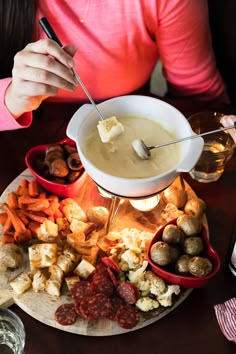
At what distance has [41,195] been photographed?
3.35ft

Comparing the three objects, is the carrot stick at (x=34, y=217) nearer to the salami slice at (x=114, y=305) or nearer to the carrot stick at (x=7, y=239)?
the carrot stick at (x=7, y=239)

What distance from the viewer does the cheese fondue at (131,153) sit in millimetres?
865

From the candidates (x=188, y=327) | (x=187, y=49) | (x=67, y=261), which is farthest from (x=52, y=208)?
(x=187, y=49)

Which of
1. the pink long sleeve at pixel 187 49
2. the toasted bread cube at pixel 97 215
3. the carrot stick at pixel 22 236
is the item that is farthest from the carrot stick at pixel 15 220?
the pink long sleeve at pixel 187 49

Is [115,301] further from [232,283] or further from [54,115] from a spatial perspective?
[54,115]

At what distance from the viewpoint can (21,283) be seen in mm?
897

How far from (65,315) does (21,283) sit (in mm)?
99

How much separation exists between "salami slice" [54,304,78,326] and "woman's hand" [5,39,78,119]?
1.28 ft

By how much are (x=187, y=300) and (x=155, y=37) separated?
1.99 feet

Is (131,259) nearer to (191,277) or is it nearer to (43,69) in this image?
(191,277)

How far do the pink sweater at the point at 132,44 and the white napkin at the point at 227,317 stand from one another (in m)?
0.55

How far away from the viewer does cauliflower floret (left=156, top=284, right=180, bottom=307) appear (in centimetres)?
88

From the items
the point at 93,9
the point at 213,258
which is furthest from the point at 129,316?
the point at 93,9

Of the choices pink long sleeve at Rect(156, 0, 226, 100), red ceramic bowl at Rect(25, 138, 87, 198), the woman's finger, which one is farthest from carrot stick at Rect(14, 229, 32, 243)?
pink long sleeve at Rect(156, 0, 226, 100)
